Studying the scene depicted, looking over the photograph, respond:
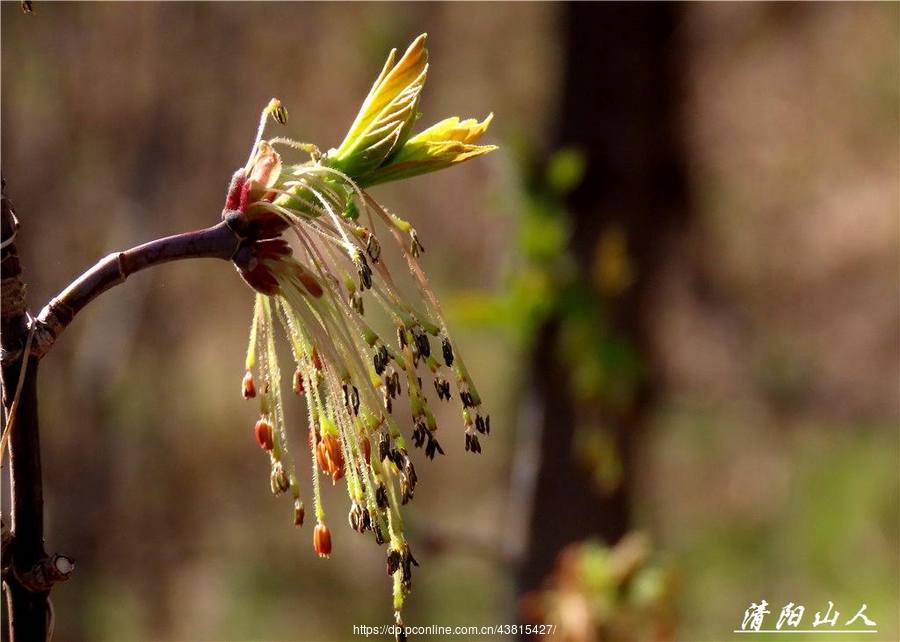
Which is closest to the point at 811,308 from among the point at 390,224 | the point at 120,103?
the point at 120,103

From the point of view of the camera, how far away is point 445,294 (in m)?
4.37

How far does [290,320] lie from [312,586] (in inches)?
234

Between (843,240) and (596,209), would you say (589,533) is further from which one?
(843,240)

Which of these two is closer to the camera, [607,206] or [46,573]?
[46,573]

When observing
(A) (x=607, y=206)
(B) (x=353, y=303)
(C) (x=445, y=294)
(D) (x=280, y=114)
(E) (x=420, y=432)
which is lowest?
(E) (x=420, y=432)

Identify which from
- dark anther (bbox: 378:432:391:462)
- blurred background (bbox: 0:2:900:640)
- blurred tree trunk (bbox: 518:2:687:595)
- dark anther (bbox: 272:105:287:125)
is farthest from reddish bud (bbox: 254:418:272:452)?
blurred background (bbox: 0:2:900:640)

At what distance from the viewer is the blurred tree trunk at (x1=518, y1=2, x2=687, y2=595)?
2.67m

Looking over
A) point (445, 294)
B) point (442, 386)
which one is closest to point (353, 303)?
point (442, 386)

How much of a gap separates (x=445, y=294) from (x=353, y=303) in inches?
139

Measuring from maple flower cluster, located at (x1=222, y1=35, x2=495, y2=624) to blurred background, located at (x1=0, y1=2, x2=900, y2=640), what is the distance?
3.01 m

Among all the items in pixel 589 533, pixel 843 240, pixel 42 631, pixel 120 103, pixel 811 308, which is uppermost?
pixel 120 103

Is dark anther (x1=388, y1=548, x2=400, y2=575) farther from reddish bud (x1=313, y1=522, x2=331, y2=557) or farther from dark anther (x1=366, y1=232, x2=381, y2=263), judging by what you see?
dark anther (x1=366, y1=232, x2=381, y2=263)

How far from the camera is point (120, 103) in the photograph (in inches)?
215

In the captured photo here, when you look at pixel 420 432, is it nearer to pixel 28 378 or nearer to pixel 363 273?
pixel 363 273
